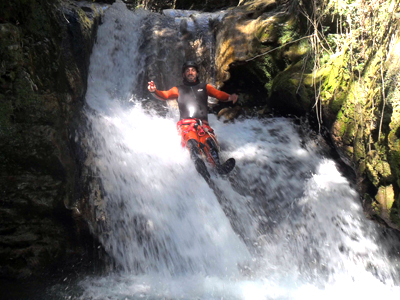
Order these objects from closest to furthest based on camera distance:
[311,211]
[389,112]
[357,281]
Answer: [389,112]
[357,281]
[311,211]

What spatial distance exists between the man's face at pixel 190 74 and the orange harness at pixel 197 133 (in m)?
0.99

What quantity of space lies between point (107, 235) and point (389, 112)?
142 inches

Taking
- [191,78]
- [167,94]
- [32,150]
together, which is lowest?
[32,150]

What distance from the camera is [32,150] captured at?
3.07m

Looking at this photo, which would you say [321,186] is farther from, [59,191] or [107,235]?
[59,191]

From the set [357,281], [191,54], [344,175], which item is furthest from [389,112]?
[191,54]

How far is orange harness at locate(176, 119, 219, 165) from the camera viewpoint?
4.59 meters

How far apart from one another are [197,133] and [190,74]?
4.52ft

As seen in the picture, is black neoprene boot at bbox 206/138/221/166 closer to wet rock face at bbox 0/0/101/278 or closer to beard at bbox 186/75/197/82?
beard at bbox 186/75/197/82

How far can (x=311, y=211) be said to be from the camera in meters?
4.27

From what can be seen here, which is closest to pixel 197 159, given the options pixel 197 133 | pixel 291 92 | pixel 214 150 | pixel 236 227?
pixel 214 150

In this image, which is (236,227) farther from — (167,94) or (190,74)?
(190,74)

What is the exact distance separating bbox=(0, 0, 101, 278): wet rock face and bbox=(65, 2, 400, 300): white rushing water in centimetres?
60


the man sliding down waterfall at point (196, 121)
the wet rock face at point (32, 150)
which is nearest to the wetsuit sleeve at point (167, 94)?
the man sliding down waterfall at point (196, 121)
